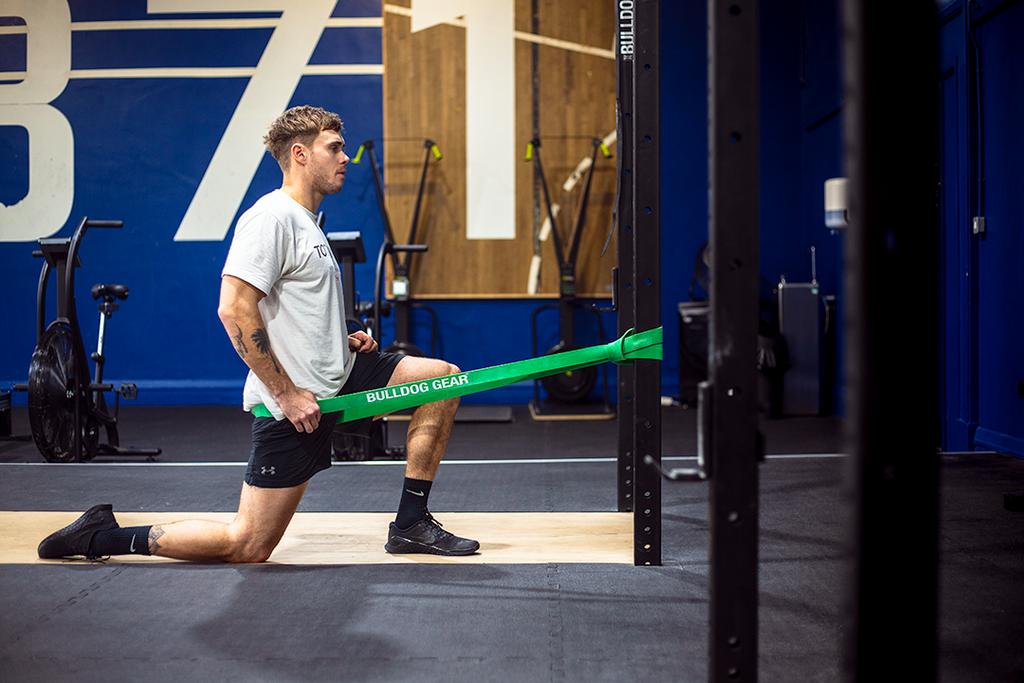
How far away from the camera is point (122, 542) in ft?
7.57

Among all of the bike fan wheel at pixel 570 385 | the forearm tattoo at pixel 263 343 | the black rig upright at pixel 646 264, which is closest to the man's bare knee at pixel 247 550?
the forearm tattoo at pixel 263 343

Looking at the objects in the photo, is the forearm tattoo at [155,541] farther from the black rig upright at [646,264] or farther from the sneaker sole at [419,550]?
the black rig upright at [646,264]

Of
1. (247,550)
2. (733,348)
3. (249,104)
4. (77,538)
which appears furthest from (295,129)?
(249,104)

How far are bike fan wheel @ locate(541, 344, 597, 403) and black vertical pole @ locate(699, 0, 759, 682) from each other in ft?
16.1

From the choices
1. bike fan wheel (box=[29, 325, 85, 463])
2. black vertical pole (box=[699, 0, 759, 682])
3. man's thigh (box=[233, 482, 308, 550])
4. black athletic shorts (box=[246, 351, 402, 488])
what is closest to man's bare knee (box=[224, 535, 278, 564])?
man's thigh (box=[233, 482, 308, 550])

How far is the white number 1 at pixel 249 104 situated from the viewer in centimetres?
654

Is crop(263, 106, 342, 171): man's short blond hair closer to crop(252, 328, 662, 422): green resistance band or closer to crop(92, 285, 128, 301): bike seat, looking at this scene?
crop(252, 328, 662, 422): green resistance band

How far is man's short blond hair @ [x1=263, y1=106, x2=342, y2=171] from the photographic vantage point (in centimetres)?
236

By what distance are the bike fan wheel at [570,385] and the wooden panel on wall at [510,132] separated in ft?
2.57

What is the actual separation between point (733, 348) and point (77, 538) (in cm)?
214

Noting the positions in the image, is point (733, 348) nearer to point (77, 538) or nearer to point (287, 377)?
point (287, 377)

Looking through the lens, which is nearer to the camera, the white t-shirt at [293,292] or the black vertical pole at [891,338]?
the black vertical pole at [891,338]

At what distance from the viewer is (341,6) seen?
652 cm

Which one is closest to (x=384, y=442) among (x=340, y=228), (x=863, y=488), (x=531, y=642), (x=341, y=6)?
(x=531, y=642)
